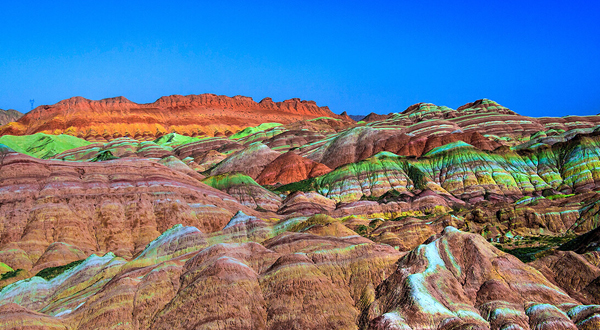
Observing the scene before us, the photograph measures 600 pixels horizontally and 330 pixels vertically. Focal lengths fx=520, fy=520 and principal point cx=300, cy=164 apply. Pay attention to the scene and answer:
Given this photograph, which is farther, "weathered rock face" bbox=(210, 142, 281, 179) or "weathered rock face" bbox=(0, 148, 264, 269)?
"weathered rock face" bbox=(210, 142, 281, 179)

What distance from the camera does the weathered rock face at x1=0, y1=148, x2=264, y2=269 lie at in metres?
48.0

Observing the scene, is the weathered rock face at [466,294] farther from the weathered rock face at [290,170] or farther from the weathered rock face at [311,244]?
the weathered rock face at [290,170]

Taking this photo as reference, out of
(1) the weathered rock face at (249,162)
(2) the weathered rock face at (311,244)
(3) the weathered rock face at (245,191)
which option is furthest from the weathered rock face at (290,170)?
(3) the weathered rock face at (245,191)

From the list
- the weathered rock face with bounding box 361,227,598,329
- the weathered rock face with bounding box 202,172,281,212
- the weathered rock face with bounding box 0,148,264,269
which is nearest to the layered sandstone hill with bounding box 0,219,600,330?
the weathered rock face with bounding box 361,227,598,329

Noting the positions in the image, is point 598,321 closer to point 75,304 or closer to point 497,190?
point 75,304

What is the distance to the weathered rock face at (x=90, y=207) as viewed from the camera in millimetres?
48000

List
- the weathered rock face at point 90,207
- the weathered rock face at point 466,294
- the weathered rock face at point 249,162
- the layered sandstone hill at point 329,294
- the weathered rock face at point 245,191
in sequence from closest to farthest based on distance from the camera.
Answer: the weathered rock face at point 466,294
the layered sandstone hill at point 329,294
the weathered rock face at point 90,207
the weathered rock face at point 245,191
the weathered rock face at point 249,162

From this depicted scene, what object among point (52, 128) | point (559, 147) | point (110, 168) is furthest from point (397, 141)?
point (52, 128)

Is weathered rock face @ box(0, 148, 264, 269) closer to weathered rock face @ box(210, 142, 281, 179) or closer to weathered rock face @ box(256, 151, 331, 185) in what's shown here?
weathered rock face @ box(256, 151, 331, 185)

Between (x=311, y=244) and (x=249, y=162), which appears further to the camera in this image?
(x=249, y=162)

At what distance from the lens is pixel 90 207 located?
52031 mm

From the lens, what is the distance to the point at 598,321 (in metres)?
22.0

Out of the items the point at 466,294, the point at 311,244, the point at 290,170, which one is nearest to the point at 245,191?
the point at 290,170

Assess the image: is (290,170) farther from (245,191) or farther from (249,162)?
(245,191)
